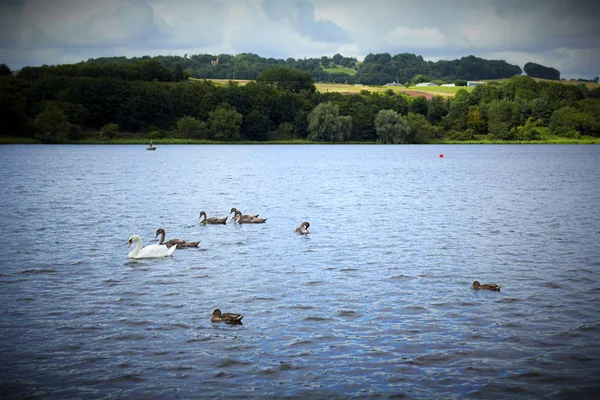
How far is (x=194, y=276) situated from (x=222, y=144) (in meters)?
147

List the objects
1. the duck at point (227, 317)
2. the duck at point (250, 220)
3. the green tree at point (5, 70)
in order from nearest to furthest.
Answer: the duck at point (227, 317)
the duck at point (250, 220)
the green tree at point (5, 70)

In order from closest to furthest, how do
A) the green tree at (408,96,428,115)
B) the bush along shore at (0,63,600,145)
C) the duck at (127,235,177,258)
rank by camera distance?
the duck at (127,235,177,258)
the bush along shore at (0,63,600,145)
the green tree at (408,96,428,115)

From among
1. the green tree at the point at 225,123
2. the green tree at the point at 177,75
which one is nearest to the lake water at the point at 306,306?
the green tree at the point at 225,123

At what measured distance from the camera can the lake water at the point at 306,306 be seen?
11.3m

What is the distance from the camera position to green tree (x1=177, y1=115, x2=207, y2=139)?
151 metres

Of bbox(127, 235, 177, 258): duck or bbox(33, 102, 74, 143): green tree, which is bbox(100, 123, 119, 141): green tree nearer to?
bbox(33, 102, 74, 143): green tree

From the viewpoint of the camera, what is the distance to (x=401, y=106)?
172 metres

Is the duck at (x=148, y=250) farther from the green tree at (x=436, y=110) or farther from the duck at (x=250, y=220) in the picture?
the green tree at (x=436, y=110)

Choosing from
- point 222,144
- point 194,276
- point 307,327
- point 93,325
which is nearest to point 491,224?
point 194,276

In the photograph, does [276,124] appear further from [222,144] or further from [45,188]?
[45,188]

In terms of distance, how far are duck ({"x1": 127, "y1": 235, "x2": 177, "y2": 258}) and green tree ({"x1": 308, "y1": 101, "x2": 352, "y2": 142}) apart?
130066mm

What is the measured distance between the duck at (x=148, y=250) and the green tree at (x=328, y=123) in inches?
5121

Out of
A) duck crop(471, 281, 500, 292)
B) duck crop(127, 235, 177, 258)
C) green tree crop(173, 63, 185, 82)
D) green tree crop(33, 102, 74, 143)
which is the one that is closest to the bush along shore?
green tree crop(33, 102, 74, 143)

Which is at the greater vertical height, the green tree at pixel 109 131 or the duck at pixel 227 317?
the green tree at pixel 109 131
